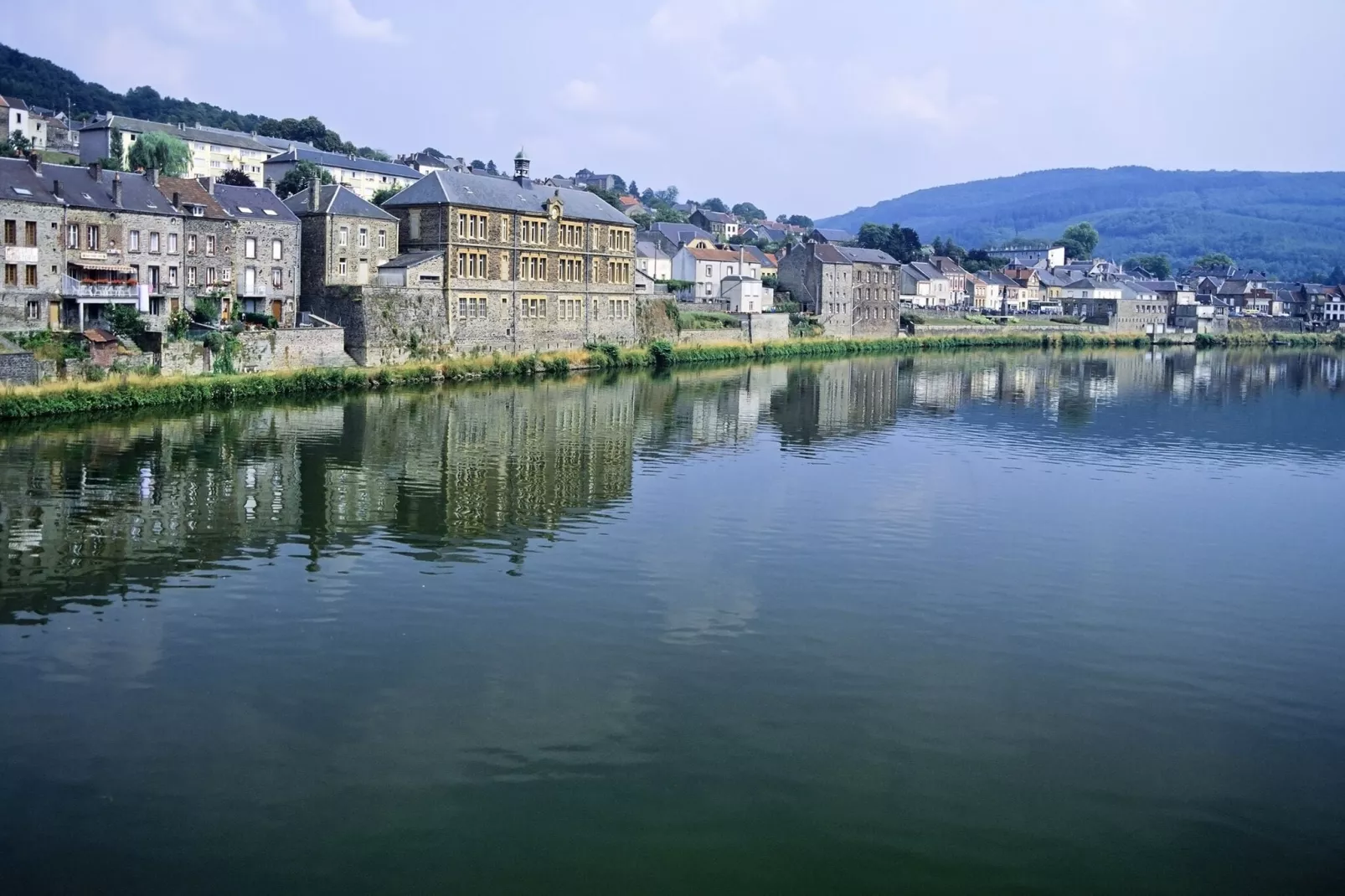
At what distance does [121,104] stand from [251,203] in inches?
5120

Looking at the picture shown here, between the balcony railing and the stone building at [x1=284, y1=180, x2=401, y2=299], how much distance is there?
27.4 ft

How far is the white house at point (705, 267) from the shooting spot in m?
85.1

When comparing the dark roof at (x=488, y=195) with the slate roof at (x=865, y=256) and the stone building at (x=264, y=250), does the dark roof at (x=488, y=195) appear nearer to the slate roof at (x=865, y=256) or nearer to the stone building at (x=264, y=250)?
the stone building at (x=264, y=250)

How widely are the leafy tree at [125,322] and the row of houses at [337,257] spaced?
1005 millimetres

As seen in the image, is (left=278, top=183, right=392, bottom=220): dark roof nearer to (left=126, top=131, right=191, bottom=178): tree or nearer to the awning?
the awning

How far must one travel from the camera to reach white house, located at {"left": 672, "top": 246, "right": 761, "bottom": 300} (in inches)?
3351

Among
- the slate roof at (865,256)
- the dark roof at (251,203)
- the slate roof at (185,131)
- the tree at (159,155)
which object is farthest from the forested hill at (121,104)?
the dark roof at (251,203)

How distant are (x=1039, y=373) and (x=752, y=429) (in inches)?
1342

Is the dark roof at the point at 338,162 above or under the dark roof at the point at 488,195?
above

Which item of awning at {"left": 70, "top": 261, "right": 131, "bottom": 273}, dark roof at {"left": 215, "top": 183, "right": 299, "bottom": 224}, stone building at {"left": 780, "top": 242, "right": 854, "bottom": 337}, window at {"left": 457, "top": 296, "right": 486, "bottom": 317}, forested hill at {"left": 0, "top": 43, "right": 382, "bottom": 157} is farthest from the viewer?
forested hill at {"left": 0, "top": 43, "right": 382, "bottom": 157}

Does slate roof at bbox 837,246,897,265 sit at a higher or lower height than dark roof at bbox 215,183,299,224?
higher

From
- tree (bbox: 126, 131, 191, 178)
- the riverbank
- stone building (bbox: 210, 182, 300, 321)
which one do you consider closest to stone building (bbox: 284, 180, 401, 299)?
stone building (bbox: 210, 182, 300, 321)

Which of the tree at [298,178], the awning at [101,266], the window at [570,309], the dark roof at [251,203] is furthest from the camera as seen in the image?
the tree at [298,178]

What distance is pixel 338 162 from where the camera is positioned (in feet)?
322
